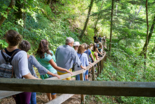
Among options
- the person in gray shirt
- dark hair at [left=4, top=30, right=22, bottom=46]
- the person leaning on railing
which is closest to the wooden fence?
the person leaning on railing

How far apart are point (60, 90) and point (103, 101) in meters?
4.21

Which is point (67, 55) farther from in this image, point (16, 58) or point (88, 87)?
point (88, 87)

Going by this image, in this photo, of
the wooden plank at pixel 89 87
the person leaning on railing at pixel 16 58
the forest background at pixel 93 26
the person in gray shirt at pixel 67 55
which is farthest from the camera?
the forest background at pixel 93 26

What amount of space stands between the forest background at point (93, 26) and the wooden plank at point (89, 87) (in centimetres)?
355

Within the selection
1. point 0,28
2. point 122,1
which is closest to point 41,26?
point 0,28

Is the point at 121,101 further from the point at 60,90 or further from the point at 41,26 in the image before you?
the point at 41,26

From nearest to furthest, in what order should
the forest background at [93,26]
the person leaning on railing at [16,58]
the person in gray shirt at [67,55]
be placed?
the person leaning on railing at [16,58] → the person in gray shirt at [67,55] → the forest background at [93,26]

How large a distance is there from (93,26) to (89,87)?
18522mm

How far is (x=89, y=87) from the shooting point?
2.77 ft

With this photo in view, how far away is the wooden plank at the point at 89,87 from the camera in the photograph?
835 millimetres

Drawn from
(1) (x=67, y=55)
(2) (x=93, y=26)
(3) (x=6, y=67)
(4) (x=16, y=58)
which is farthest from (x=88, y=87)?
(2) (x=93, y=26)

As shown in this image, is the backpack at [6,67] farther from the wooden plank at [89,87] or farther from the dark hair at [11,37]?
the wooden plank at [89,87]

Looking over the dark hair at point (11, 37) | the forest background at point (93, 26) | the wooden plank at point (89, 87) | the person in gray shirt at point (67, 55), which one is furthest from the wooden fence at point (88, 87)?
the forest background at point (93, 26)

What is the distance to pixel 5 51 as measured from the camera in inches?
67.9
